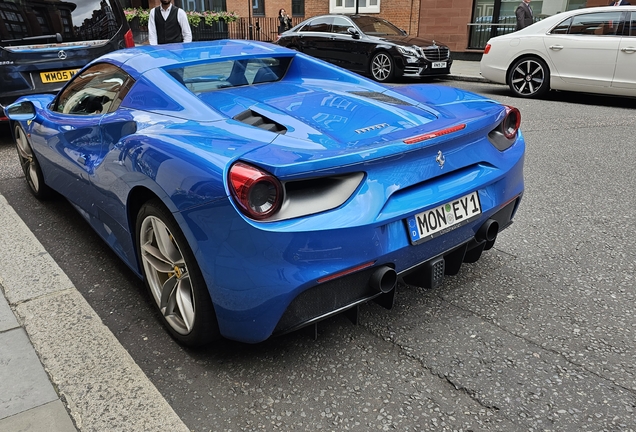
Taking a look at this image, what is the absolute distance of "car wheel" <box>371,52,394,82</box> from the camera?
1171 centimetres

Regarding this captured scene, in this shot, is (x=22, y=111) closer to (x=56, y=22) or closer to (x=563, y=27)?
(x=56, y=22)

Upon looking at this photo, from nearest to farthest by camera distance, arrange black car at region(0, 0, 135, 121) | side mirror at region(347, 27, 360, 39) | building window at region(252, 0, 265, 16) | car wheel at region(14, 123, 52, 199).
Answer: car wheel at region(14, 123, 52, 199), black car at region(0, 0, 135, 121), side mirror at region(347, 27, 360, 39), building window at region(252, 0, 265, 16)

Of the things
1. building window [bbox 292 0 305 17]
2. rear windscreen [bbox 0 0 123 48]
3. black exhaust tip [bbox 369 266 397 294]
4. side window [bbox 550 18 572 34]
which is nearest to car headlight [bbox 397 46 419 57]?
side window [bbox 550 18 572 34]

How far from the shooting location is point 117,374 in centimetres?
233

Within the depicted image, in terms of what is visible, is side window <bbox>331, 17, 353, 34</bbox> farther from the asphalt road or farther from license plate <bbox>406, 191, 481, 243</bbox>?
license plate <bbox>406, 191, 481, 243</bbox>

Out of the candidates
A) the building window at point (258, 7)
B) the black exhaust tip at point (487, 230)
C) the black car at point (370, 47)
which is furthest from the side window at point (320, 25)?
the building window at point (258, 7)

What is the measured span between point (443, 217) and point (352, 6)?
856 inches

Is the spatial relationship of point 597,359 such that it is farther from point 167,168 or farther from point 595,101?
point 595,101

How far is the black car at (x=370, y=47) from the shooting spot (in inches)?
456

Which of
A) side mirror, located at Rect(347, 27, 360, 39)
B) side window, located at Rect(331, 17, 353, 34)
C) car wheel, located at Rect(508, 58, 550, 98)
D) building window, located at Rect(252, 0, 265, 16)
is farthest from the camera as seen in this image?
building window, located at Rect(252, 0, 265, 16)

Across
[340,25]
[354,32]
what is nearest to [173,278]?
[354,32]

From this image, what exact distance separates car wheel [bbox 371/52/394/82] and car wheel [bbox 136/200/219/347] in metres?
9.89

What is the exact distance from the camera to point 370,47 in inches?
474

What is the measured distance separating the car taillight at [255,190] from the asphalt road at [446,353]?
79 cm
